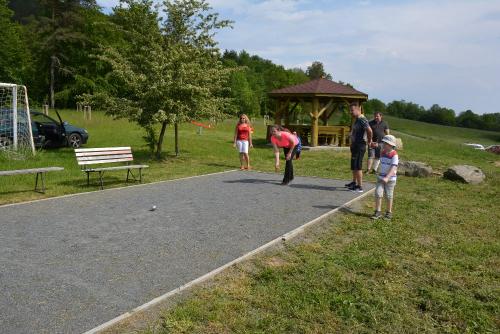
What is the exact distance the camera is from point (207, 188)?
10102 millimetres

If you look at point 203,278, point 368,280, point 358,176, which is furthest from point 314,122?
point 203,278

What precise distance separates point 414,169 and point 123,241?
370 inches

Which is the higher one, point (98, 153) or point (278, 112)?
point (278, 112)

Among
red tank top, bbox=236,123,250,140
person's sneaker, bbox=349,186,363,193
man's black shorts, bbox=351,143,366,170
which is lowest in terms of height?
person's sneaker, bbox=349,186,363,193

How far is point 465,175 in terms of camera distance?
11898 mm

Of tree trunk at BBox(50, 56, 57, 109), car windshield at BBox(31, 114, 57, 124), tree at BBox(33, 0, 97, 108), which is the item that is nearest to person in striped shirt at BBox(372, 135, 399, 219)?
car windshield at BBox(31, 114, 57, 124)

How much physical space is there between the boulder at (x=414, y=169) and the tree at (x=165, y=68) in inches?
240

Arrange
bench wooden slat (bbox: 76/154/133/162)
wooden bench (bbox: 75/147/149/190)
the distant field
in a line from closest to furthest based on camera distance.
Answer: the distant field, wooden bench (bbox: 75/147/149/190), bench wooden slat (bbox: 76/154/133/162)

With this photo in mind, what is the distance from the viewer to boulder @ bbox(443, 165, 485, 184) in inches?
463

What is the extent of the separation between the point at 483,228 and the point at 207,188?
5.50m

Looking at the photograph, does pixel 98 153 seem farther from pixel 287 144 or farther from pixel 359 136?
pixel 359 136

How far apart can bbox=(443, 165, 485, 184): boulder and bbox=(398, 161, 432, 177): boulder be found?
52cm

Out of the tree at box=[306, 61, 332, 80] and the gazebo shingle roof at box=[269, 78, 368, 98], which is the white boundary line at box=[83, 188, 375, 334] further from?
the tree at box=[306, 61, 332, 80]

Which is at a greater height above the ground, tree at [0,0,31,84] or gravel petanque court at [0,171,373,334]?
tree at [0,0,31,84]
